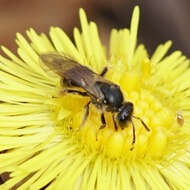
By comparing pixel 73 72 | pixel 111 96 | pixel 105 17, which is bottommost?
pixel 111 96

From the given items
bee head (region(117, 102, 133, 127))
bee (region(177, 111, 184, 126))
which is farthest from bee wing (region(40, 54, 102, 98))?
bee (region(177, 111, 184, 126))

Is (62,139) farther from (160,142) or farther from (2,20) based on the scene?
(2,20)

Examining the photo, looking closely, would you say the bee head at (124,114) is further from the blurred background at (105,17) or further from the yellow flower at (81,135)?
the blurred background at (105,17)

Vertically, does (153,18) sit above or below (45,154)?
above

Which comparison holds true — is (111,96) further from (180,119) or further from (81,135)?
(180,119)

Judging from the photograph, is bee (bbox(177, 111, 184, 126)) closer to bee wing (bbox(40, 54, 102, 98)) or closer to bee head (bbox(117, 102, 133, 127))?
bee head (bbox(117, 102, 133, 127))

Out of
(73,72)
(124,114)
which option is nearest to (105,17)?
(73,72)

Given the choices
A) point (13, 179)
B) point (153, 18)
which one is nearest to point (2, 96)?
point (13, 179)
